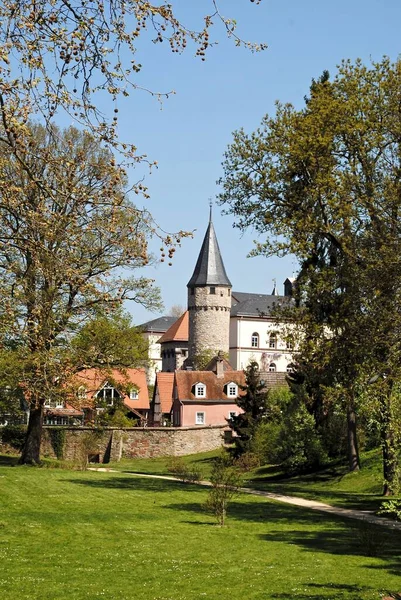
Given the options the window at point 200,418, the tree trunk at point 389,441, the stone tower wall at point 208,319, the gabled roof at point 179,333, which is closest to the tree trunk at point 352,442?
the tree trunk at point 389,441

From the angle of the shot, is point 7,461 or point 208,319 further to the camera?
point 208,319

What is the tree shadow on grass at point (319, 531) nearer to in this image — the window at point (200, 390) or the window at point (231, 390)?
the window at point (200, 390)

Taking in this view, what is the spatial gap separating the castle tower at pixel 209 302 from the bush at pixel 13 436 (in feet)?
162

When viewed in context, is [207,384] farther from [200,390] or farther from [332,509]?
[332,509]

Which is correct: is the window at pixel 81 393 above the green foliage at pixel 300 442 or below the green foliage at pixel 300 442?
above

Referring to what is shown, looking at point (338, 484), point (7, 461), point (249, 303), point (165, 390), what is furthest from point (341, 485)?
point (249, 303)

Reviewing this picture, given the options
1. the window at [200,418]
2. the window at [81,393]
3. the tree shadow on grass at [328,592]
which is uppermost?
the window at [200,418]

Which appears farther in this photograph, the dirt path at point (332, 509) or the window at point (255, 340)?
the window at point (255, 340)

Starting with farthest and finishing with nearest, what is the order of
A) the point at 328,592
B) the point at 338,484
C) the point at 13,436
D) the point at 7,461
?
1. the point at 13,436
2. the point at 7,461
3. the point at 338,484
4. the point at 328,592

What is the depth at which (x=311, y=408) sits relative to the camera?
4041cm

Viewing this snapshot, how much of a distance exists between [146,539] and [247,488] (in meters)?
15.3

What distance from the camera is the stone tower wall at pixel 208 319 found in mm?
98750

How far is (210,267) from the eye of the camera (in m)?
101

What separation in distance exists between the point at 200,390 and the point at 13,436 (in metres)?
24.0
